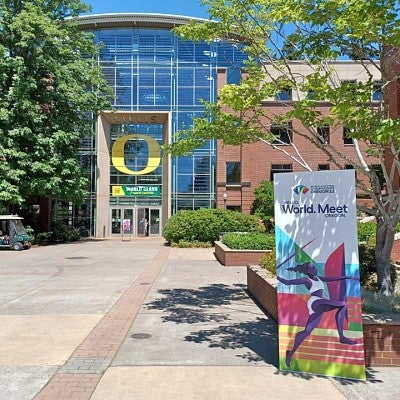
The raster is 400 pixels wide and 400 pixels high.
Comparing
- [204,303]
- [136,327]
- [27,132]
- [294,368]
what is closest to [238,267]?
[204,303]

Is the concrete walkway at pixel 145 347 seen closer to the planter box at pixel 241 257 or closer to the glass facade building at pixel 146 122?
the planter box at pixel 241 257

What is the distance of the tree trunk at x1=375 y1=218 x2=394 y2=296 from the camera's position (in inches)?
287

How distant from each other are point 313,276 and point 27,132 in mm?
25192

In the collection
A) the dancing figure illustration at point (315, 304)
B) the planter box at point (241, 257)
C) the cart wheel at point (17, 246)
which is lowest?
the cart wheel at point (17, 246)

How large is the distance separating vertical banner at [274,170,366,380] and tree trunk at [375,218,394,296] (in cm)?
246

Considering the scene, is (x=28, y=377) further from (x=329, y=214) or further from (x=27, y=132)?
(x=27, y=132)

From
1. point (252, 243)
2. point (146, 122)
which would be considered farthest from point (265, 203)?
point (252, 243)

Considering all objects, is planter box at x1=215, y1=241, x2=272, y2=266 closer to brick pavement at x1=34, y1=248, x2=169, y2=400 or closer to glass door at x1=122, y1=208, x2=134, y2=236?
brick pavement at x1=34, y1=248, x2=169, y2=400

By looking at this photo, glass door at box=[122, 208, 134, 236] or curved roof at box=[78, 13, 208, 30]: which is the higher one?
curved roof at box=[78, 13, 208, 30]

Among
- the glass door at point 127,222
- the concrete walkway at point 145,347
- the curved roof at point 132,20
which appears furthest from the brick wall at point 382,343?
the curved roof at point 132,20

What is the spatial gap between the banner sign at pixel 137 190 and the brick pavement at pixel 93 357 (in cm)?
3183

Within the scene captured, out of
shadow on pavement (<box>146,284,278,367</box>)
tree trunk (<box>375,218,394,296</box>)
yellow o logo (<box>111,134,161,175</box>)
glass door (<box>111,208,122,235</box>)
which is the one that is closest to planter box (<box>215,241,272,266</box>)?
shadow on pavement (<box>146,284,278,367</box>)

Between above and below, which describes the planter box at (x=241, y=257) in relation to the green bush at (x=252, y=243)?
below

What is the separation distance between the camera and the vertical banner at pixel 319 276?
510cm
